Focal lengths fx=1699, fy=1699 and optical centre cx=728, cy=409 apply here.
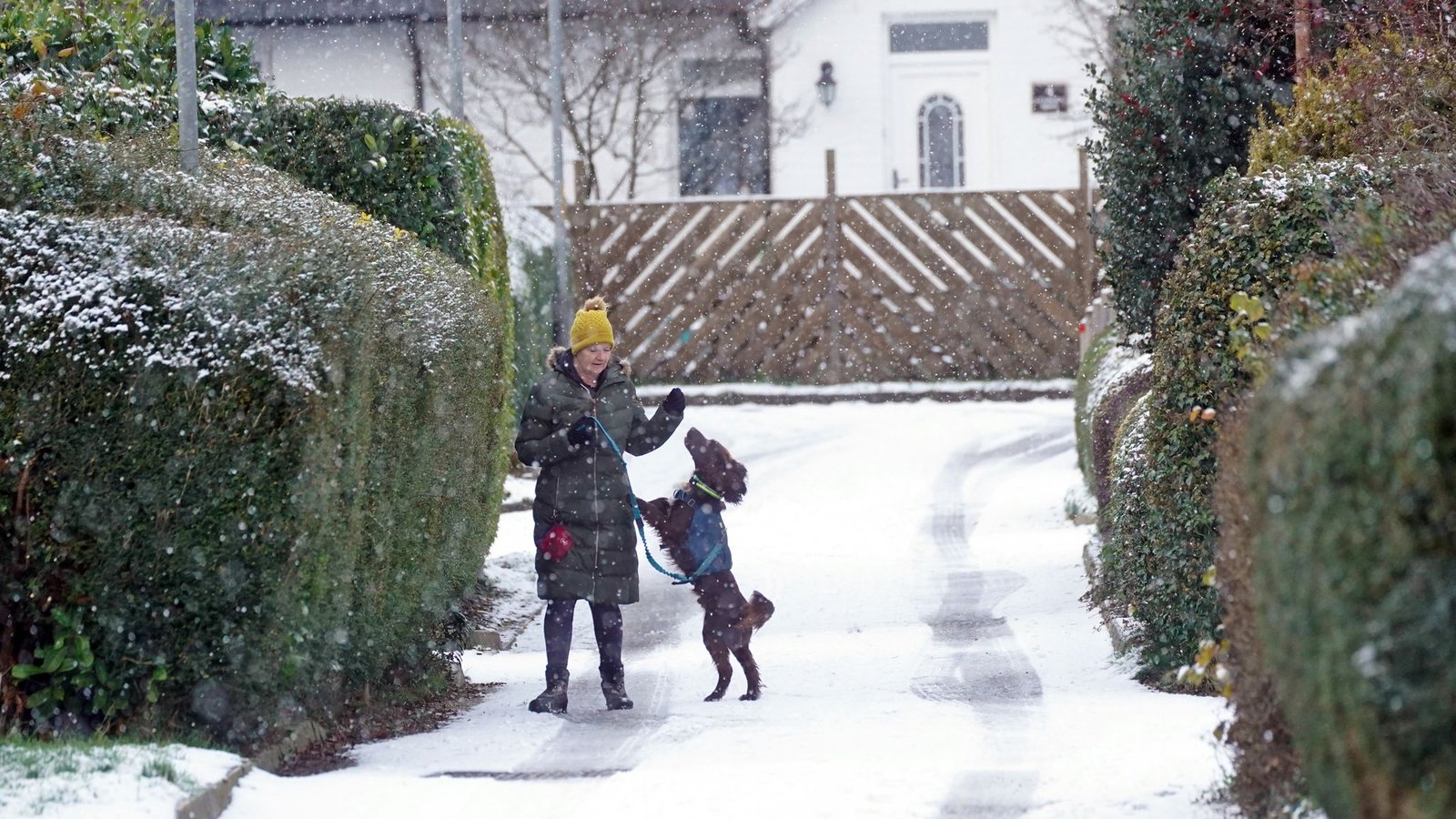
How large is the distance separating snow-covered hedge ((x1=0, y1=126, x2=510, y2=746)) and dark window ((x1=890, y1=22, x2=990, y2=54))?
18.5 meters

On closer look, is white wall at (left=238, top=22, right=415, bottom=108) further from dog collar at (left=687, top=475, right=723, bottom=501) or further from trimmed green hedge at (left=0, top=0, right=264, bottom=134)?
dog collar at (left=687, top=475, right=723, bottom=501)

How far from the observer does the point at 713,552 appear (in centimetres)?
680

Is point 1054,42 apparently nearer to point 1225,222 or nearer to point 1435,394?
point 1225,222

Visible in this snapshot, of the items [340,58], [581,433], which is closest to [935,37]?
[340,58]

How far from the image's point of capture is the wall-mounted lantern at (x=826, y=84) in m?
22.6

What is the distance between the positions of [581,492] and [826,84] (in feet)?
54.9

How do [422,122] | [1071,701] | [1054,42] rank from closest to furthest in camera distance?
[1071,701], [422,122], [1054,42]

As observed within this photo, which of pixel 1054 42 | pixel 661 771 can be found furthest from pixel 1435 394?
pixel 1054 42

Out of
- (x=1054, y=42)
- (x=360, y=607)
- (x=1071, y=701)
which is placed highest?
(x=1054, y=42)

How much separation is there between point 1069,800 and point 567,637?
2430 mm

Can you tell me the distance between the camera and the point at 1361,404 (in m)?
2.51

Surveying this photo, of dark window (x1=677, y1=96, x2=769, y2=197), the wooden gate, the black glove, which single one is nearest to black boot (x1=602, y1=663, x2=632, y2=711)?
the black glove

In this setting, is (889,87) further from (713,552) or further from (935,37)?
(713,552)

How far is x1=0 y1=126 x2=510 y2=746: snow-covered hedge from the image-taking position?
502 cm
